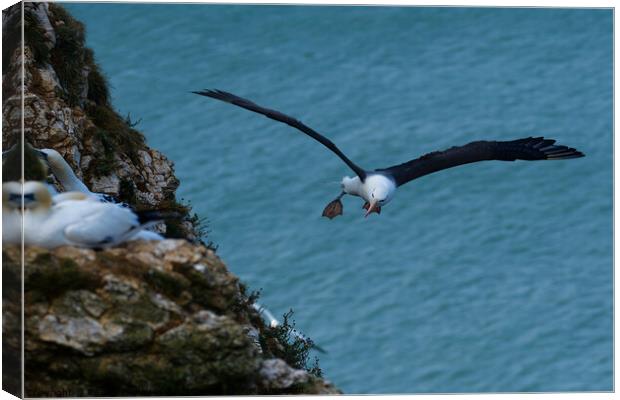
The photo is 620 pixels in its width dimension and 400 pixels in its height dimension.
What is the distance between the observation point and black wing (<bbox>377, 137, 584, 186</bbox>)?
53.9 feet

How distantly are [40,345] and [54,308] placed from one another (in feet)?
1.04

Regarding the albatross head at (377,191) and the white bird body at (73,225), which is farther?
the albatross head at (377,191)

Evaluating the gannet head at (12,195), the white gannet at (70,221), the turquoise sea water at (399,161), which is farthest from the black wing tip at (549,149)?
the turquoise sea water at (399,161)

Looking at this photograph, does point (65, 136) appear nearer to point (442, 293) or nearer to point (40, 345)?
point (40, 345)

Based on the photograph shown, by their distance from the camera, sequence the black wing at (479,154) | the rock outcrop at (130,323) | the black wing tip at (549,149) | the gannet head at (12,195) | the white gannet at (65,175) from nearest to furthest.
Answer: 1. the rock outcrop at (130,323)
2. the gannet head at (12,195)
3. the white gannet at (65,175)
4. the black wing at (479,154)
5. the black wing tip at (549,149)

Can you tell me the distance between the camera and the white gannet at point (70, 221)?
12.9 m

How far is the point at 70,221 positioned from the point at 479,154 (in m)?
4.98

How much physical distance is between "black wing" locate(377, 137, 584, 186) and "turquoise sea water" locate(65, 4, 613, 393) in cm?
1615

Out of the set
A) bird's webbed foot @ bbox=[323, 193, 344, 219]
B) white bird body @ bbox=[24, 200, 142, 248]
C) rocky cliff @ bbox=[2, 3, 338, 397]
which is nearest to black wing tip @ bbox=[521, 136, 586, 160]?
bird's webbed foot @ bbox=[323, 193, 344, 219]

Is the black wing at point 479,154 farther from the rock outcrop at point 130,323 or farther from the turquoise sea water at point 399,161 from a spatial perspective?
the turquoise sea water at point 399,161

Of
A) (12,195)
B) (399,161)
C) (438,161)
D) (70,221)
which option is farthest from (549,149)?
(399,161)

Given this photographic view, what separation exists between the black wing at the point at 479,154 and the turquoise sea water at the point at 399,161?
16.1m

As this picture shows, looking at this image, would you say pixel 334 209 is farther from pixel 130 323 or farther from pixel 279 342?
pixel 130 323

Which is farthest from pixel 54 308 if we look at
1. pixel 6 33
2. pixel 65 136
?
pixel 65 136
